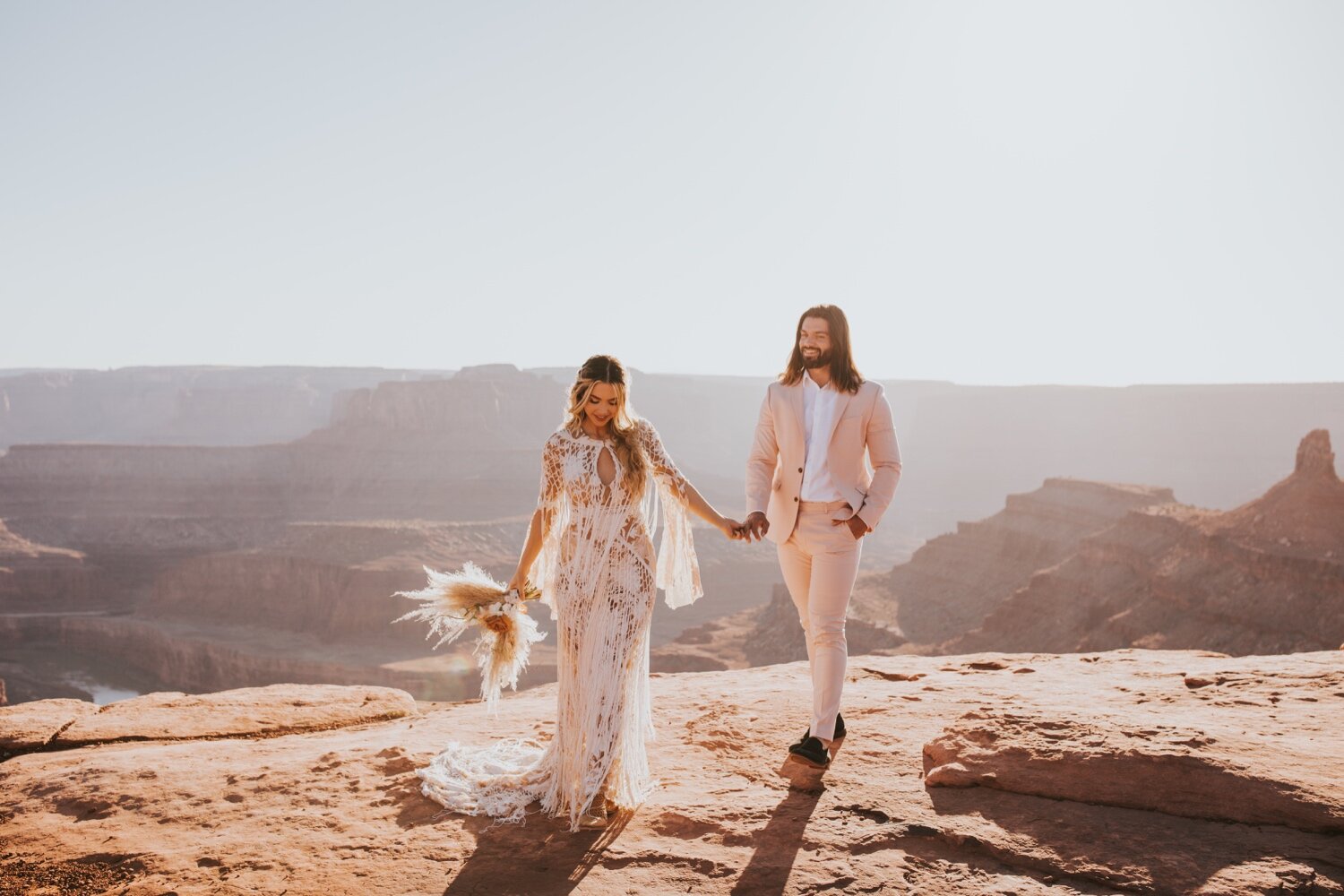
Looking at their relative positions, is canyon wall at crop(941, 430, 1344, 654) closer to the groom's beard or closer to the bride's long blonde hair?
the groom's beard

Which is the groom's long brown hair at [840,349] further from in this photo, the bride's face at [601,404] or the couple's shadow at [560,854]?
the couple's shadow at [560,854]

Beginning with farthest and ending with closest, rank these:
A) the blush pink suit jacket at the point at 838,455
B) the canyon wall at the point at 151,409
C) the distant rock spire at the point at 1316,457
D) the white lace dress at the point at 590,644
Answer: the canyon wall at the point at 151,409
the distant rock spire at the point at 1316,457
the blush pink suit jacket at the point at 838,455
the white lace dress at the point at 590,644

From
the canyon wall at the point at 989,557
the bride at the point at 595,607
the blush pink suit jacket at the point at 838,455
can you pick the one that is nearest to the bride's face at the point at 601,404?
the bride at the point at 595,607

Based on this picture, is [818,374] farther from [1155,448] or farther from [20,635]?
[1155,448]

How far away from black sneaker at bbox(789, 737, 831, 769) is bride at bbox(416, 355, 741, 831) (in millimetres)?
Result: 712

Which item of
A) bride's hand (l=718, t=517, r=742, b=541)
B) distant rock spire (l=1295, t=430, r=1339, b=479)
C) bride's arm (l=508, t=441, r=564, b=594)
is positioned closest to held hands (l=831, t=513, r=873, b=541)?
bride's hand (l=718, t=517, r=742, b=541)

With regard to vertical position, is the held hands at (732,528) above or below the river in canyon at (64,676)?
above

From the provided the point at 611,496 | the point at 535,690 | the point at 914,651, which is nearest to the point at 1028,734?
the point at 611,496

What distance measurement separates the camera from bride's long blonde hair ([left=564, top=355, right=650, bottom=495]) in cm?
387

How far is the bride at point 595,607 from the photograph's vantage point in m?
3.85

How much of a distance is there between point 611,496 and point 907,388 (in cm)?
12573

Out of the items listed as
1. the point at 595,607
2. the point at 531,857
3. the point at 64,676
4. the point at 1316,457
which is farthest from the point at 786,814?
the point at 64,676

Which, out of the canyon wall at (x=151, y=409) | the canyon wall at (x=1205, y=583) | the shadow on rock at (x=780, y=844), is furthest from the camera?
the canyon wall at (x=151, y=409)

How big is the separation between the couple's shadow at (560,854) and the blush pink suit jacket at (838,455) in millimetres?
1281
